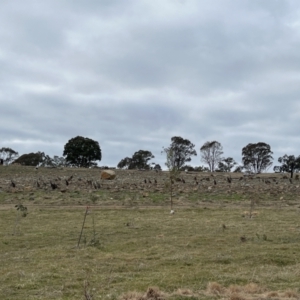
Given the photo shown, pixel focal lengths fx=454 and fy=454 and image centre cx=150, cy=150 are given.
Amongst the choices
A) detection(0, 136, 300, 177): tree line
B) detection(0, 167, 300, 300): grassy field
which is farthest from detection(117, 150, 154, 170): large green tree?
detection(0, 167, 300, 300): grassy field

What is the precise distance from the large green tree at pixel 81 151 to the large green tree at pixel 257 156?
23.8 m

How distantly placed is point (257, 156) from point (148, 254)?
213ft

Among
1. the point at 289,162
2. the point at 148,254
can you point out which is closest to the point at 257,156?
the point at 289,162

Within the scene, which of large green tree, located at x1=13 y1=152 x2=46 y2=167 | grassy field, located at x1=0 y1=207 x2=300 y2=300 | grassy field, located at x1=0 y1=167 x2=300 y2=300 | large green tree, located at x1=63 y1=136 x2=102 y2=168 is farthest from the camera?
large green tree, located at x1=13 y1=152 x2=46 y2=167

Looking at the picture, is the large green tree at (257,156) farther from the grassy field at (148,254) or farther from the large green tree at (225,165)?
the grassy field at (148,254)

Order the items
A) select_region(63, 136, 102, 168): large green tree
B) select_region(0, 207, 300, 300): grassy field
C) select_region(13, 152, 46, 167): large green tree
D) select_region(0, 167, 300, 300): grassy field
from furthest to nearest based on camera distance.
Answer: select_region(13, 152, 46, 167): large green tree < select_region(63, 136, 102, 168): large green tree < select_region(0, 207, 300, 300): grassy field < select_region(0, 167, 300, 300): grassy field

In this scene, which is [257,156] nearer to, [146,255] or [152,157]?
[152,157]

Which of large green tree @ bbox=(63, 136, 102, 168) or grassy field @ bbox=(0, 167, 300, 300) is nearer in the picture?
grassy field @ bbox=(0, 167, 300, 300)

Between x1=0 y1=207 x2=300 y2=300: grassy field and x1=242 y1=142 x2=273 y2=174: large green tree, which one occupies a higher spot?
x1=242 y1=142 x2=273 y2=174: large green tree

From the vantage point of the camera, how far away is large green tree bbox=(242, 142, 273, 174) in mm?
70938

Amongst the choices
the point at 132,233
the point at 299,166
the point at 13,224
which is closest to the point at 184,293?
the point at 132,233

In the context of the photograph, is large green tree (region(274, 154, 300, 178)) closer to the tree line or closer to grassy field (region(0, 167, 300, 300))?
the tree line

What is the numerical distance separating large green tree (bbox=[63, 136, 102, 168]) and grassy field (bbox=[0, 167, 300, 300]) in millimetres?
48177

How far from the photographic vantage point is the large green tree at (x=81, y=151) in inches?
2712
